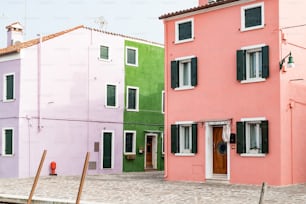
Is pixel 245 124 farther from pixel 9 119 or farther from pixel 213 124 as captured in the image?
pixel 9 119

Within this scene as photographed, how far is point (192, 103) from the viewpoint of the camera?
20375 millimetres

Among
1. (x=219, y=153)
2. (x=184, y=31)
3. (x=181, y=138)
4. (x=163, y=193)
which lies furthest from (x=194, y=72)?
(x=163, y=193)

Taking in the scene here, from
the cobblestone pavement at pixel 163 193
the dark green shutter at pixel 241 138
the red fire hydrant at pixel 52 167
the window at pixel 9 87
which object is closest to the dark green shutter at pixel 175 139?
the cobblestone pavement at pixel 163 193

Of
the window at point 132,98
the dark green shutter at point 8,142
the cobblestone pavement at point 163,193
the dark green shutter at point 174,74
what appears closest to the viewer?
the cobblestone pavement at point 163,193

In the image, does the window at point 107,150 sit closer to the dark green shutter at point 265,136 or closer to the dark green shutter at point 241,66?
the dark green shutter at point 241,66

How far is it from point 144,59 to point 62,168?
7.56 metres

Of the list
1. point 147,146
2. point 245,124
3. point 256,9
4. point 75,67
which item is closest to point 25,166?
point 75,67

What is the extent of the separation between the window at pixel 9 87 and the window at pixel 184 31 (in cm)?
792

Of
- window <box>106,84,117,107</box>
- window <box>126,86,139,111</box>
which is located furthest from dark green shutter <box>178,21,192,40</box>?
window <box>126,86,139,111</box>

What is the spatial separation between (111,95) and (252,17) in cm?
1043

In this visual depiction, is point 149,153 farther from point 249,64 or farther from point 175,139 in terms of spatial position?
point 249,64

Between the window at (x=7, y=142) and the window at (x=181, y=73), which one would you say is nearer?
the window at (x=181, y=73)

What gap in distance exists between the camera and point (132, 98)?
28.2 m

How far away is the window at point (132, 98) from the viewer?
27969 mm
